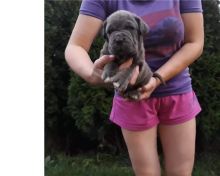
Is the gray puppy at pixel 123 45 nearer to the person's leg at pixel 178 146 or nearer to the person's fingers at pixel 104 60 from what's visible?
the person's fingers at pixel 104 60

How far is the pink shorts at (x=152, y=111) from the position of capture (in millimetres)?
2152

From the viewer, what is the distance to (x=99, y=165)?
4258 millimetres

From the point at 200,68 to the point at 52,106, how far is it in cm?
139

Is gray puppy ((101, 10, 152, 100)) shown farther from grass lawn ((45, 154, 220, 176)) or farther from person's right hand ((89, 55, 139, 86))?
grass lawn ((45, 154, 220, 176))

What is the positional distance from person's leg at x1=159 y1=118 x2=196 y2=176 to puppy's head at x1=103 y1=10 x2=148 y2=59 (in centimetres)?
63

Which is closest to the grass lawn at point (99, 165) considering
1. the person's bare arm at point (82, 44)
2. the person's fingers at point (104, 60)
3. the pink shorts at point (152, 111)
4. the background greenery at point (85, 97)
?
the background greenery at point (85, 97)

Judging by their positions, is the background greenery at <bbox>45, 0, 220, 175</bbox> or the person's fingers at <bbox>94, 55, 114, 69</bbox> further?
the background greenery at <bbox>45, 0, 220, 175</bbox>

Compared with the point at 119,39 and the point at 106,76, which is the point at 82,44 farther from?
the point at 119,39

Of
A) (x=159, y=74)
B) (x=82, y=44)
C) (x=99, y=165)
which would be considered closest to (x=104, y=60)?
(x=159, y=74)

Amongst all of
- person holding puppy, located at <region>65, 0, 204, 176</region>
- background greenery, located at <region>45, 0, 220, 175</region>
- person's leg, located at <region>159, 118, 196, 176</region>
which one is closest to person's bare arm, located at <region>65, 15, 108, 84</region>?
person holding puppy, located at <region>65, 0, 204, 176</region>

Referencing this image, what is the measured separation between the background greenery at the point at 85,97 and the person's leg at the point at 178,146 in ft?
5.27

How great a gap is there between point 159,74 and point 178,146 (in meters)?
0.46

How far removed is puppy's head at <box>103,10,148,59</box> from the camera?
1698 millimetres
